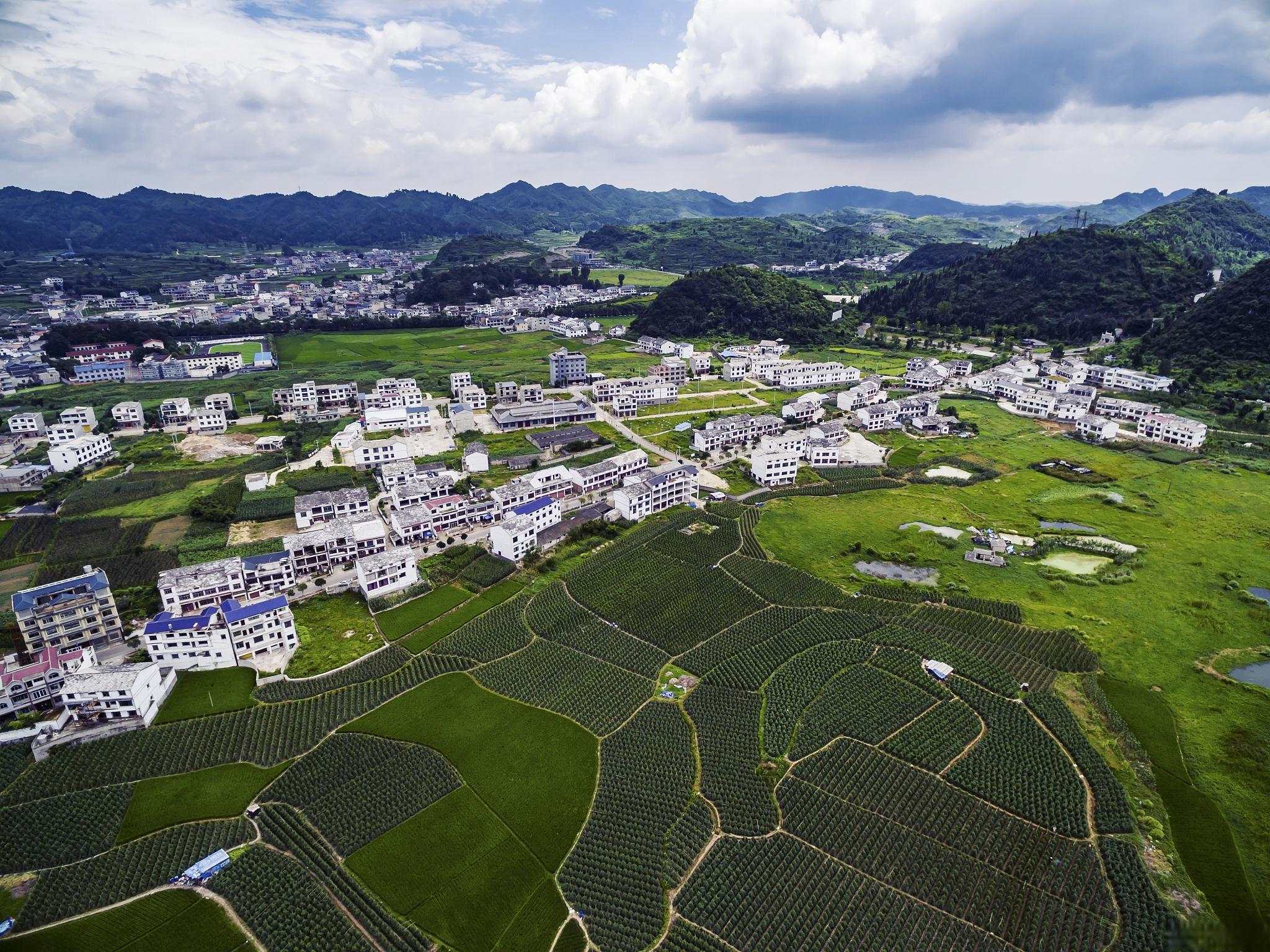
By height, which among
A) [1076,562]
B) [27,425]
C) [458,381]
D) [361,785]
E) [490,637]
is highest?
[458,381]

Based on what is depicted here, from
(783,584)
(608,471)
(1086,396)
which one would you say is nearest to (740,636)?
(783,584)

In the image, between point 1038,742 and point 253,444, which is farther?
point 253,444

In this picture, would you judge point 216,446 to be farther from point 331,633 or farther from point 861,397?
point 861,397

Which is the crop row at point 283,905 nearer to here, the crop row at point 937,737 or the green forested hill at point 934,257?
the crop row at point 937,737

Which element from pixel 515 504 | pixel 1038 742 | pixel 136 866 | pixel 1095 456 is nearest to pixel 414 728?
pixel 136 866

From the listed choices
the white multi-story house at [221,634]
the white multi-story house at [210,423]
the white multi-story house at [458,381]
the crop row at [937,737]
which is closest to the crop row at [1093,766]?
the crop row at [937,737]

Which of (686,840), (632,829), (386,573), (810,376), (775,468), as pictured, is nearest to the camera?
(686,840)

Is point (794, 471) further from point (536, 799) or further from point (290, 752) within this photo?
point (290, 752)
